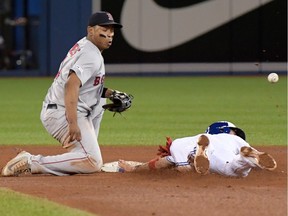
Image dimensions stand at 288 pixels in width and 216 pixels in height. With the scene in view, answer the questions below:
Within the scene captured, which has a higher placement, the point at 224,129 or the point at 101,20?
the point at 101,20

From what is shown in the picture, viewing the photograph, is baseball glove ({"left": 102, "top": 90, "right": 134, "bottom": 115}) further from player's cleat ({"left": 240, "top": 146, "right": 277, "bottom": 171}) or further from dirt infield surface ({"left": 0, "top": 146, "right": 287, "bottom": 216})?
player's cleat ({"left": 240, "top": 146, "right": 277, "bottom": 171})

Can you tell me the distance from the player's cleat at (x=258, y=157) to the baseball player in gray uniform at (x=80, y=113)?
1.30 m

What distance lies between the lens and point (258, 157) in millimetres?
7887

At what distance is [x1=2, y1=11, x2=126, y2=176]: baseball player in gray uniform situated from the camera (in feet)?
27.0

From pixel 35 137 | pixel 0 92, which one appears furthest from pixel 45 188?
pixel 0 92

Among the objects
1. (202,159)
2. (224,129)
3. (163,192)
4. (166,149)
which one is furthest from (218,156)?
(163,192)

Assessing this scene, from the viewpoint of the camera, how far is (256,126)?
1365 cm

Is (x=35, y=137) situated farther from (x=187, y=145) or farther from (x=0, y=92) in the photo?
(x=0, y=92)

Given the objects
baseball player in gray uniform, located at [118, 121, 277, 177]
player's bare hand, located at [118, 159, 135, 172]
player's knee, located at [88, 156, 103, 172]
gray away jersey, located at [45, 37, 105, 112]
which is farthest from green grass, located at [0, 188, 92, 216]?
player's bare hand, located at [118, 159, 135, 172]

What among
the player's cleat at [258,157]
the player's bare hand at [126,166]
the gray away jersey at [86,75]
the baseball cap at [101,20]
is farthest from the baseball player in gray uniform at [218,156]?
the baseball cap at [101,20]

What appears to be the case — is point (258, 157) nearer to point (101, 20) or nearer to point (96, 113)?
point (96, 113)

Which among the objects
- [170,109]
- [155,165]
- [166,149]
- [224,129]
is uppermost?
[224,129]

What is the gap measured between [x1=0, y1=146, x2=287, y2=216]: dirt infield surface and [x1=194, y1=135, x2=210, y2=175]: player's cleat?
3.8 inches

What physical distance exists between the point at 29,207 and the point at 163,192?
1163mm
